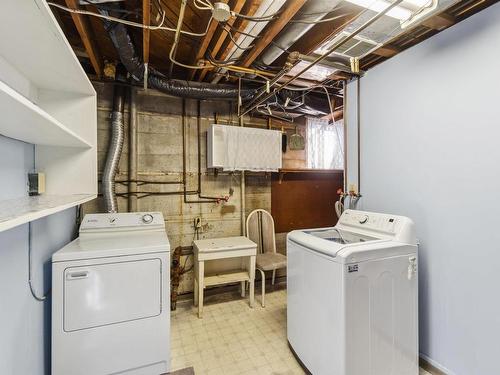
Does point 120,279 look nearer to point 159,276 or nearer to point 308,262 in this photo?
point 159,276

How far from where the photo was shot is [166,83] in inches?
109

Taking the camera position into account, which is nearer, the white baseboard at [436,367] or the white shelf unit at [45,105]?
the white shelf unit at [45,105]

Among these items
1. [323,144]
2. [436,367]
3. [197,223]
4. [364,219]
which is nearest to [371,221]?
[364,219]

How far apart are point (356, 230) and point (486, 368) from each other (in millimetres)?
1110

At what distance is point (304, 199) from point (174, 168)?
198 cm

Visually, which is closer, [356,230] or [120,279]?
[120,279]

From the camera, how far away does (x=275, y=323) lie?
267 cm

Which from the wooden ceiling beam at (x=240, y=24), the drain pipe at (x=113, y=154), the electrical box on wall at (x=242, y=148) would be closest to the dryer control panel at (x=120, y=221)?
the drain pipe at (x=113, y=154)

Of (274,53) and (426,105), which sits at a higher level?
(274,53)

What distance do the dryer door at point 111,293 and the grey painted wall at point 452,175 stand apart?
2013 mm

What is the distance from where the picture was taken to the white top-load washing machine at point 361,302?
1590 millimetres

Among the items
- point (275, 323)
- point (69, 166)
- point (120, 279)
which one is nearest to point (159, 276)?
point (120, 279)

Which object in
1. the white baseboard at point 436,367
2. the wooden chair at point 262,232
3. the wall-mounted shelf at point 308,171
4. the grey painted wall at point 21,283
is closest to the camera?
the grey painted wall at point 21,283

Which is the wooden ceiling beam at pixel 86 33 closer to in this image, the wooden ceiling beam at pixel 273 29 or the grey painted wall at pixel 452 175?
the wooden ceiling beam at pixel 273 29
